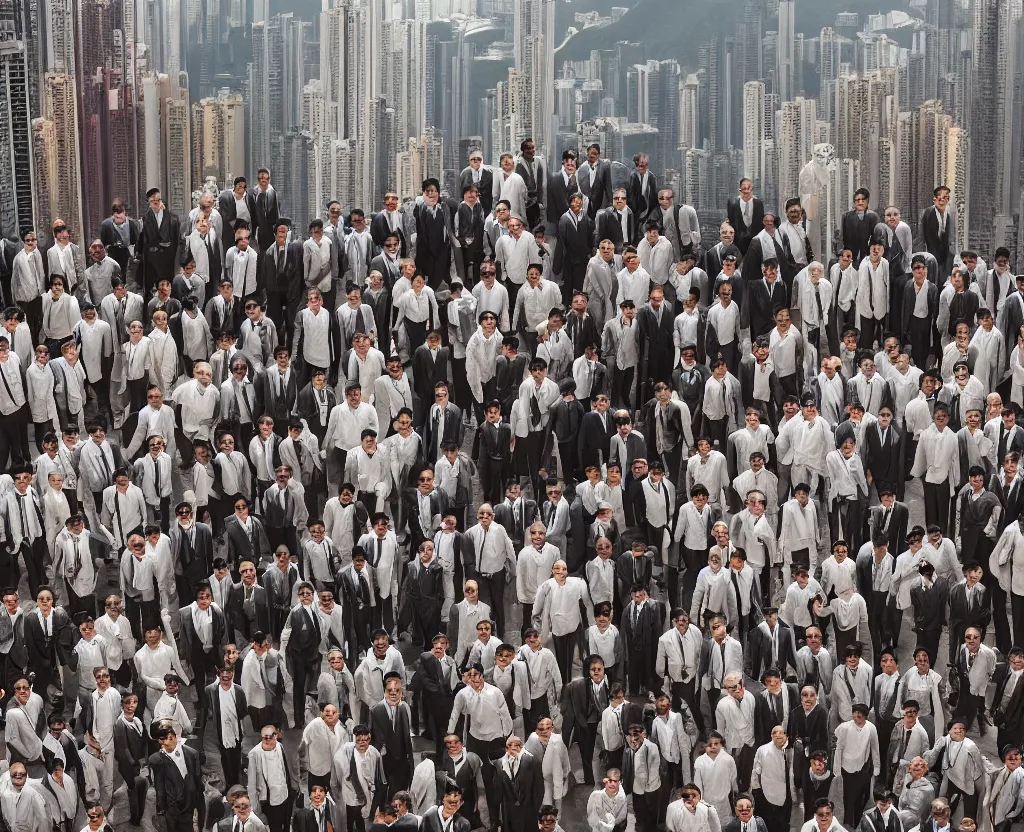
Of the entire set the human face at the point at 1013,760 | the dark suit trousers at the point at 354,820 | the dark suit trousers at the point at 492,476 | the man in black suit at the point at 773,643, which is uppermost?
the dark suit trousers at the point at 492,476

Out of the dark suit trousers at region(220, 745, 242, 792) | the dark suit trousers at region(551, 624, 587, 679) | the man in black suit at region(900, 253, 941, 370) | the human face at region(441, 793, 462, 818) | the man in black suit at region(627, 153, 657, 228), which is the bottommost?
the dark suit trousers at region(220, 745, 242, 792)

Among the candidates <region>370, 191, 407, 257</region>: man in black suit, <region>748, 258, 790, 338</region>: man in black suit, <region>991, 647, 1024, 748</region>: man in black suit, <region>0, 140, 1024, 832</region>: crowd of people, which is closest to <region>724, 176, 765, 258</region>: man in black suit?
<region>0, 140, 1024, 832</region>: crowd of people

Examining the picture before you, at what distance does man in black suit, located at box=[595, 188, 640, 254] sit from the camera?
2220 centimetres

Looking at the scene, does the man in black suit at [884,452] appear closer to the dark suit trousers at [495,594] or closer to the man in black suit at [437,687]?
the dark suit trousers at [495,594]

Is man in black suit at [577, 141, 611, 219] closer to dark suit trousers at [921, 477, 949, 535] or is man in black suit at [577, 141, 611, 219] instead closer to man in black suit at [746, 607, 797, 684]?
dark suit trousers at [921, 477, 949, 535]

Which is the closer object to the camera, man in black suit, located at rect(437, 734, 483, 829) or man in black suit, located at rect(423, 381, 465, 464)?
man in black suit, located at rect(437, 734, 483, 829)

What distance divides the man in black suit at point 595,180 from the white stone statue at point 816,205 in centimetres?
216

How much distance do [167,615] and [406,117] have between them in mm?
17109

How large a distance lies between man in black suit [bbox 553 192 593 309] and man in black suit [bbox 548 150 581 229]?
432 mm

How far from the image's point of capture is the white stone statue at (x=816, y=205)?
22.6 metres

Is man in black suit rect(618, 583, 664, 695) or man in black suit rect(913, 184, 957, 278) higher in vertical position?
man in black suit rect(913, 184, 957, 278)

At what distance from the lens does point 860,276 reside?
21203mm

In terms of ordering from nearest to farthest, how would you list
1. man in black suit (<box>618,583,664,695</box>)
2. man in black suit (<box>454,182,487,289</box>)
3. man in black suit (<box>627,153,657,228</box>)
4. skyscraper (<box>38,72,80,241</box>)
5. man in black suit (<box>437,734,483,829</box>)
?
man in black suit (<box>437,734,483,829</box>)
man in black suit (<box>618,583,664,695</box>)
man in black suit (<box>454,182,487,289</box>)
man in black suit (<box>627,153,657,228</box>)
skyscraper (<box>38,72,80,241</box>)

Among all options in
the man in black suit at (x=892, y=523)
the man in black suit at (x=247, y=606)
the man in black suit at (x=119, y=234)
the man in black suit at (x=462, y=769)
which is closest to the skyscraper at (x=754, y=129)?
the man in black suit at (x=119, y=234)
